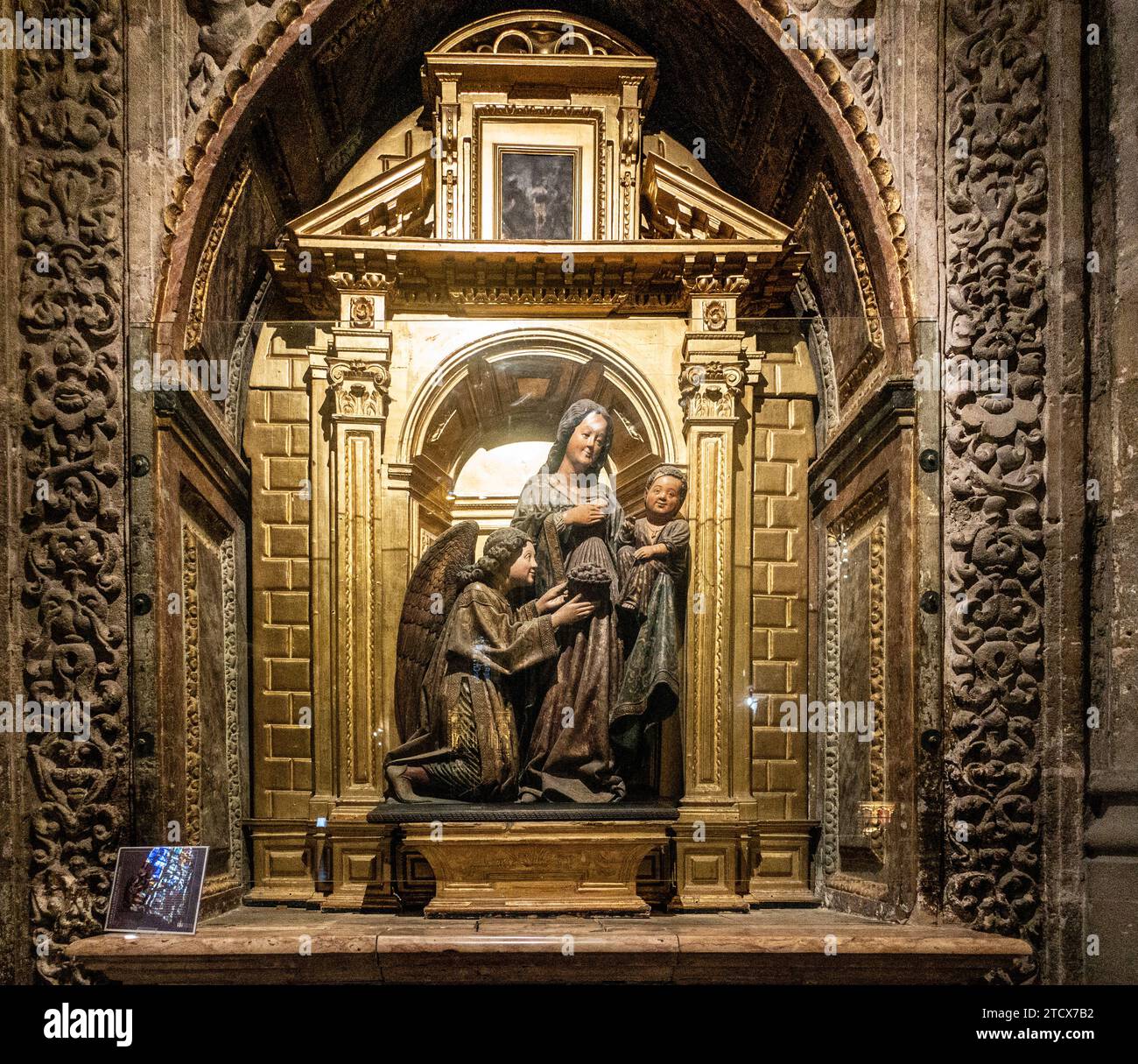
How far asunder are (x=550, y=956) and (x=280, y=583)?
6.58ft

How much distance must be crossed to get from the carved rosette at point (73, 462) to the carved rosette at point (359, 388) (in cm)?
89

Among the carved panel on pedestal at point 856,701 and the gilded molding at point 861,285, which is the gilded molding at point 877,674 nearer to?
the carved panel on pedestal at point 856,701

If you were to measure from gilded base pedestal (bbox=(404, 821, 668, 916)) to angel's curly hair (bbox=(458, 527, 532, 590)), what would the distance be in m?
0.96

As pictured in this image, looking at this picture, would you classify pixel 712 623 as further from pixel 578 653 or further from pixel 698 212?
pixel 698 212

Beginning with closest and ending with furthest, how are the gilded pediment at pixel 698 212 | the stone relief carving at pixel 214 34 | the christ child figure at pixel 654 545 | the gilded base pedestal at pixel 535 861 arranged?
the gilded base pedestal at pixel 535 861 → the stone relief carving at pixel 214 34 → the christ child figure at pixel 654 545 → the gilded pediment at pixel 698 212

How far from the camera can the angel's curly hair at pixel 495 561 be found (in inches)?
189

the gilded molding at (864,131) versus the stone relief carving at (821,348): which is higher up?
the gilded molding at (864,131)

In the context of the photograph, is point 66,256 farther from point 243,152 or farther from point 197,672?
point 197,672

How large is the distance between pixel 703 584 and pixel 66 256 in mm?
2809

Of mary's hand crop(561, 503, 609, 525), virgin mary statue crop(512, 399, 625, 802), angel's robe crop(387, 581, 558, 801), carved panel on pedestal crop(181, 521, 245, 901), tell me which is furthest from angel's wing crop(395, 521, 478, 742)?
carved panel on pedestal crop(181, 521, 245, 901)

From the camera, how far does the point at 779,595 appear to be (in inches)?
206

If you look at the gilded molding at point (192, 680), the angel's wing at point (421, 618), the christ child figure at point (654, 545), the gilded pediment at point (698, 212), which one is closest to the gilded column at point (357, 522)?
the angel's wing at point (421, 618)

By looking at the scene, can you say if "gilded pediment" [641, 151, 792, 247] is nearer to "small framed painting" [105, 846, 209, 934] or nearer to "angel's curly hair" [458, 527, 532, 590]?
"angel's curly hair" [458, 527, 532, 590]
